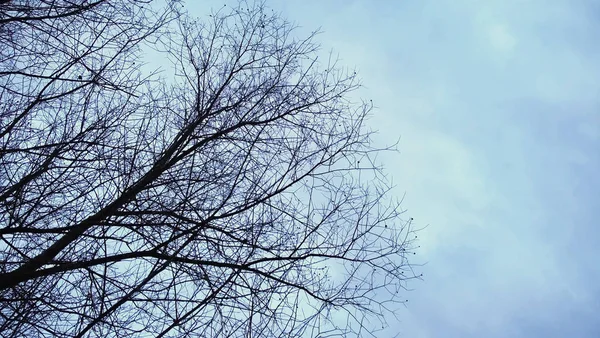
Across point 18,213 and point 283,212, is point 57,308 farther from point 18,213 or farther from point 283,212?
point 283,212

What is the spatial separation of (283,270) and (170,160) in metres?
1.01

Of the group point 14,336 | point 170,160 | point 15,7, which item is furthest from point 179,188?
point 15,7

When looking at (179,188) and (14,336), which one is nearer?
(14,336)

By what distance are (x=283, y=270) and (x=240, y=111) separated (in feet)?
4.03

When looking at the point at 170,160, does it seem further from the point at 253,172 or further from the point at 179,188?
the point at 253,172

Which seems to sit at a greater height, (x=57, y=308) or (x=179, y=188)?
(x=179, y=188)

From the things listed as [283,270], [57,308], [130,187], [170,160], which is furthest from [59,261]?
[283,270]

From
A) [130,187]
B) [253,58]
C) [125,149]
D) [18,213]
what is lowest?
[18,213]

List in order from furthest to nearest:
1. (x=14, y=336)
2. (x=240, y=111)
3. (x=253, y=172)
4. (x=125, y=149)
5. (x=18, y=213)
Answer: (x=240, y=111) → (x=253, y=172) → (x=125, y=149) → (x=18, y=213) → (x=14, y=336)

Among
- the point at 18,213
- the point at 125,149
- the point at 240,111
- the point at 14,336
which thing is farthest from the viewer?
the point at 240,111

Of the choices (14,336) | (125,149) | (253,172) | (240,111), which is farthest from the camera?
(240,111)

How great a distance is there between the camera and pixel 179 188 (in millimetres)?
3764

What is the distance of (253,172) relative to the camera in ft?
13.3

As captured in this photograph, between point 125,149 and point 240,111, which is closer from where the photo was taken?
point 125,149
